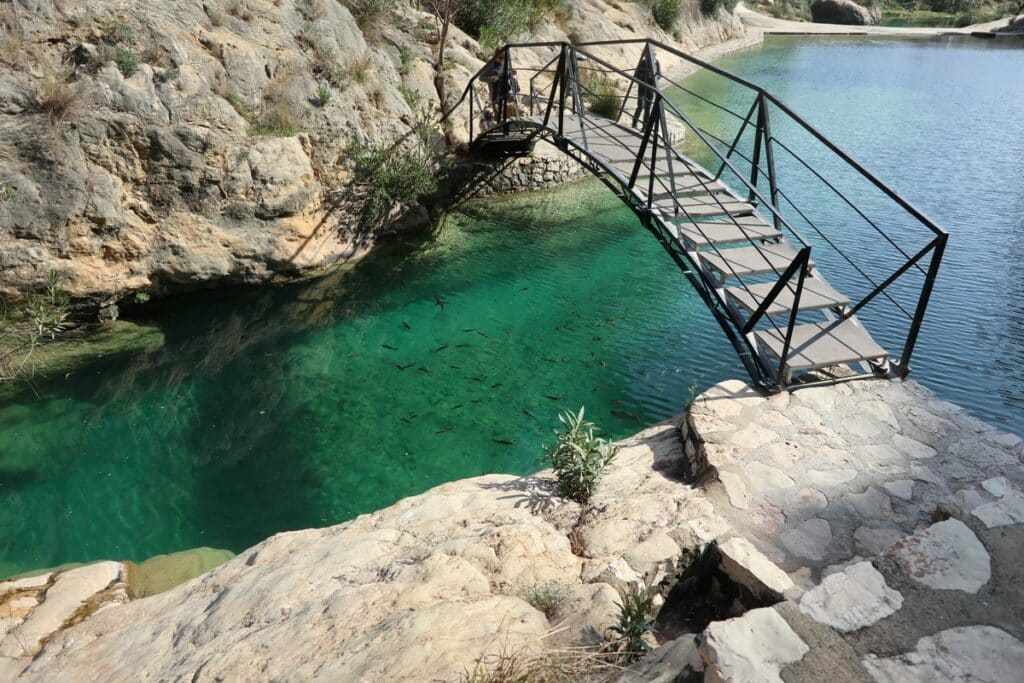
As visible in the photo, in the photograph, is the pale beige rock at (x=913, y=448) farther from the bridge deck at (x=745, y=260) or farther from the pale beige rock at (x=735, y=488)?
the pale beige rock at (x=735, y=488)

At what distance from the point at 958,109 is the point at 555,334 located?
49.3 feet

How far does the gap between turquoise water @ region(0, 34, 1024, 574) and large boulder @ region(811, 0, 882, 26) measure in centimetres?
3463

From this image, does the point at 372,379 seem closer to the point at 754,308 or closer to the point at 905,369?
the point at 754,308

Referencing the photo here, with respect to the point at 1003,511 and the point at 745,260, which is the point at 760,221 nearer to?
the point at 745,260

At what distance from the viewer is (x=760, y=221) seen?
7480 mm

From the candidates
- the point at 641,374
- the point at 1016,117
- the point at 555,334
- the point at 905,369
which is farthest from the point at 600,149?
the point at 1016,117

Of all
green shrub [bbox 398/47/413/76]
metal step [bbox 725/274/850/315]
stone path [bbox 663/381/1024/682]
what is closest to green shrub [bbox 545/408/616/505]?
stone path [bbox 663/381/1024/682]

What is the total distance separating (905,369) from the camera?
552 cm

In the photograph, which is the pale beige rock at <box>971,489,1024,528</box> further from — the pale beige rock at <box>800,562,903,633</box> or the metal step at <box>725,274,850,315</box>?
the metal step at <box>725,274,850,315</box>

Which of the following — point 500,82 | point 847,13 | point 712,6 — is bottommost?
point 500,82

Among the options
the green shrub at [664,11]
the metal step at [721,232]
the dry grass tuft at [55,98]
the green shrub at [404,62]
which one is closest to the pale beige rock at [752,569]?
the metal step at [721,232]

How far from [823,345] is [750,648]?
12.0 feet

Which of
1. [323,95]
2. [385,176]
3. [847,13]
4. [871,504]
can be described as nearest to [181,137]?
[323,95]

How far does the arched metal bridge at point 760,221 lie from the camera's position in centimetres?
573
